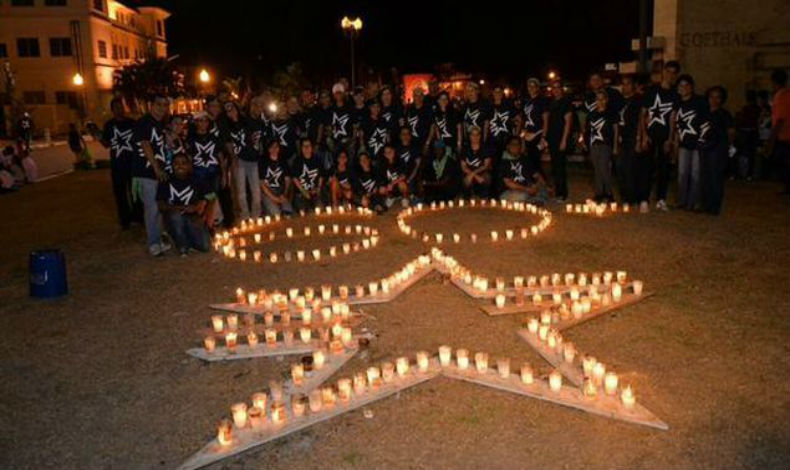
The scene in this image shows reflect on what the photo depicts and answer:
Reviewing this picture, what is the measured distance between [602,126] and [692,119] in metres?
1.42

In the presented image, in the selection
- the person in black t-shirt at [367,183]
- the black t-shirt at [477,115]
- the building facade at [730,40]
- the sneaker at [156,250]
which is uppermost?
the building facade at [730,40]

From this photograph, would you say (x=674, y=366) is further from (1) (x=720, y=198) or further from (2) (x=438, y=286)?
(1) (x=720, y=198)

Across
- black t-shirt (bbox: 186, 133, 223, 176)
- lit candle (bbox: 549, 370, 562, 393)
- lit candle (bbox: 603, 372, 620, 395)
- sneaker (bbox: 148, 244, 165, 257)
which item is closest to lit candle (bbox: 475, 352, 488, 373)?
lit candle (bbox: 549, 370, 562, 393)

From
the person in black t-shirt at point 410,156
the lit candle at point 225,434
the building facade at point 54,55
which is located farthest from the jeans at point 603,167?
the building facade at point 54,55

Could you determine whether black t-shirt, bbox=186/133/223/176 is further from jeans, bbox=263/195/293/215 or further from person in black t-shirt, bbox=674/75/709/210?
person in black t-shirt, bbox=674/75/709/210

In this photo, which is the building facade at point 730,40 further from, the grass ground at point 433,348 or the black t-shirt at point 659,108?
the grass ground at point 433,348

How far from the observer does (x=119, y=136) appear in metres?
10.1

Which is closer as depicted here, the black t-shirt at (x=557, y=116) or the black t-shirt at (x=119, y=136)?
the black t-shirt at (x=119, y=136)

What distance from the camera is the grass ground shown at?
3982 mm

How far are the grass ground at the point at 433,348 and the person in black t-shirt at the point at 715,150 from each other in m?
0.88

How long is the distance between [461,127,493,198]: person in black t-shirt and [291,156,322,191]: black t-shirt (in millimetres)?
2455

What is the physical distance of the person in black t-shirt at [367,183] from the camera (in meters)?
11.2

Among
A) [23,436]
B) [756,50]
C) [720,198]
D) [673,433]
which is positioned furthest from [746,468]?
[756,50]

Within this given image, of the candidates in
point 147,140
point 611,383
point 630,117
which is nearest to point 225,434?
point 611,383
